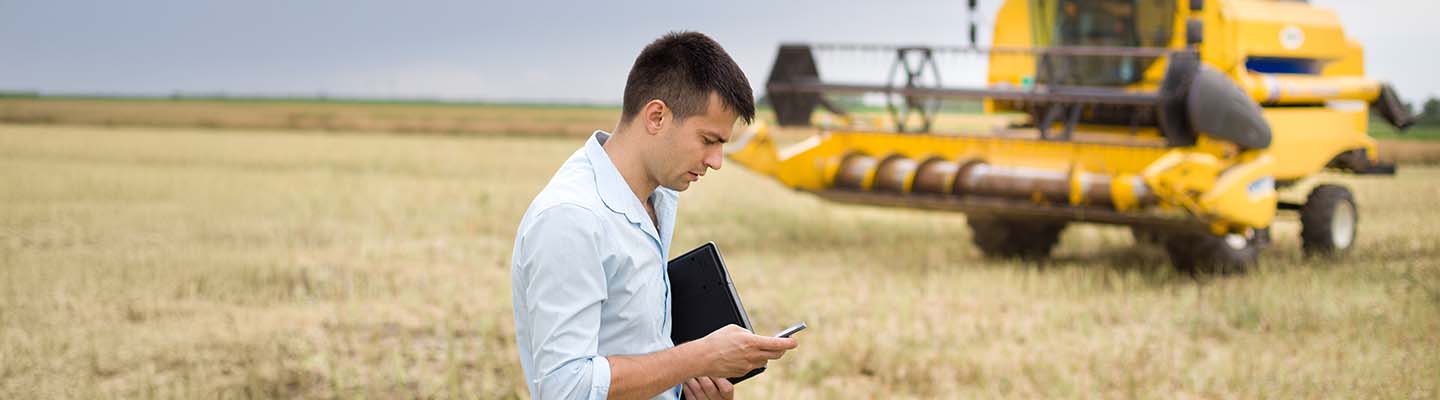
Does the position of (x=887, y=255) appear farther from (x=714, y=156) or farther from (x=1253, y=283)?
(x=714, y=156)

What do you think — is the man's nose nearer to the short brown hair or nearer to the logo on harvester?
the short brown hair

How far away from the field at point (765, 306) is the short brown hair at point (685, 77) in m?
3.56

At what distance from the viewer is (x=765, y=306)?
8125 mm

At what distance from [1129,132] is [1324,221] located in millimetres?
1467

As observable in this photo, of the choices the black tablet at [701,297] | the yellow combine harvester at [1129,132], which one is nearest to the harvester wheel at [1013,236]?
the yellow combine harvester at [1129,132]

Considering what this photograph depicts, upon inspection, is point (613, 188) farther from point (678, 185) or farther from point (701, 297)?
point (701, 297)

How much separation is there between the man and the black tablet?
0.32 feet

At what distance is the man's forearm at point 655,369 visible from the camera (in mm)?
2248

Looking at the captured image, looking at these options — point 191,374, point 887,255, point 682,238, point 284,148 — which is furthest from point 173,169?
point 191,374

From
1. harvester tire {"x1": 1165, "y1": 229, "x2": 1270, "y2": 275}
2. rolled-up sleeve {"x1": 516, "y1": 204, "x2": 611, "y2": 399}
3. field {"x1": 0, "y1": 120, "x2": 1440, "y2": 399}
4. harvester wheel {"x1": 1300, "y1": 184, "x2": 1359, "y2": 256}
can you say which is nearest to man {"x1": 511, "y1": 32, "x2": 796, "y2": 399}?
rolled-up sleeve {"x1": 516, "y1": 204, "x2": 611, "y2": 399}

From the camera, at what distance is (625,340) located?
7.61 ft

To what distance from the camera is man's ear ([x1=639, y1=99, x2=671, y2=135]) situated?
2.29 metres

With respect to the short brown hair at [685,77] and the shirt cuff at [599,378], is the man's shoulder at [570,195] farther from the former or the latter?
the shirt cuff at [599,378]

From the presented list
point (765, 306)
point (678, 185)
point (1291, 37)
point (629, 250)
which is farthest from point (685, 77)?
point (1291, 37)
